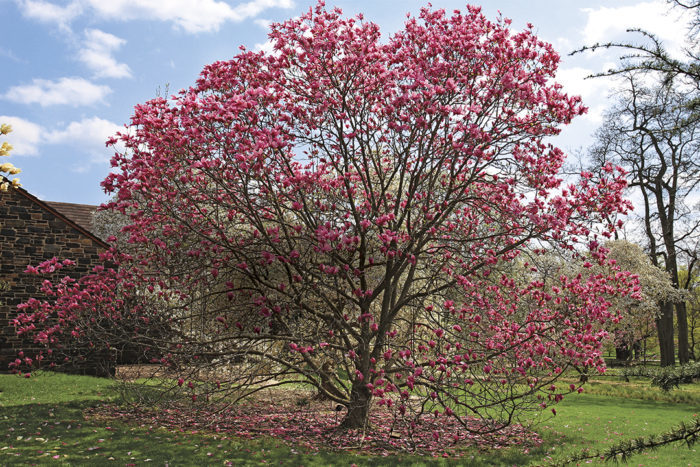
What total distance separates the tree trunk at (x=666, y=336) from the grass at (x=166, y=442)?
41.6 feet

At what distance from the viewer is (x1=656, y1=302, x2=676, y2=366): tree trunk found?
26.8m

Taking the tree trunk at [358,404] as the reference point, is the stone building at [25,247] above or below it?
above

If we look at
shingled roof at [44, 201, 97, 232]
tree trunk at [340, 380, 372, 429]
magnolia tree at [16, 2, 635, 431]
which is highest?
shingled roof at [44, 201, 97, 232]

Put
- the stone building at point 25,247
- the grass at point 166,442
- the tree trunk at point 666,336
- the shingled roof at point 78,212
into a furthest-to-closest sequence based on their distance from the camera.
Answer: the shingled roof at point 78,212 < the tree trunk at point 666,336 < the stone building at point 25,247 < the grass at point 166,442

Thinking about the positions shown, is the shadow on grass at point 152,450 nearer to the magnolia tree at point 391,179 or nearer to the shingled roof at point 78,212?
the magnolia tree at point 391,179

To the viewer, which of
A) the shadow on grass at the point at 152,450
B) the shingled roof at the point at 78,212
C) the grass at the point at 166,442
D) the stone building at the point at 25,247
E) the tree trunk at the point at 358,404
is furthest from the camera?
the shingled roof at the point at 78,212

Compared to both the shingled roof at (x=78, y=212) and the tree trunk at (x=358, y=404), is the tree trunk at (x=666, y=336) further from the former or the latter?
the shingled roof at (x=78, y=212)

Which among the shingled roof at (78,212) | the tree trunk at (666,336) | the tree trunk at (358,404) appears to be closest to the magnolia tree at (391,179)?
the tree trunk at (358,404)

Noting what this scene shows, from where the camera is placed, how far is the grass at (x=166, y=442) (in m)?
8.68

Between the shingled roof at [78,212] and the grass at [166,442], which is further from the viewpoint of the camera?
the shingled roof at [78,212]

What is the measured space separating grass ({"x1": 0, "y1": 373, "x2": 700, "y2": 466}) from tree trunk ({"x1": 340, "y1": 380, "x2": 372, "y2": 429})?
1.30 m

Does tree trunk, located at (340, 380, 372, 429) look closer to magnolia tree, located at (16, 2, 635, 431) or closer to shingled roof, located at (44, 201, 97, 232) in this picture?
magnolia tree, located at (16, 2, 635, 431)

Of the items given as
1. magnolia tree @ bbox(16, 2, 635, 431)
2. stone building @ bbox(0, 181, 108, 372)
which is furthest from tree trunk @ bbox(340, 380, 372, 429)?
stone building @ bbox(0, 181, 108, 372)

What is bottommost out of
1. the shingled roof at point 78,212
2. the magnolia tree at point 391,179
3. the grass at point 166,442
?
the grass at point 166,442
